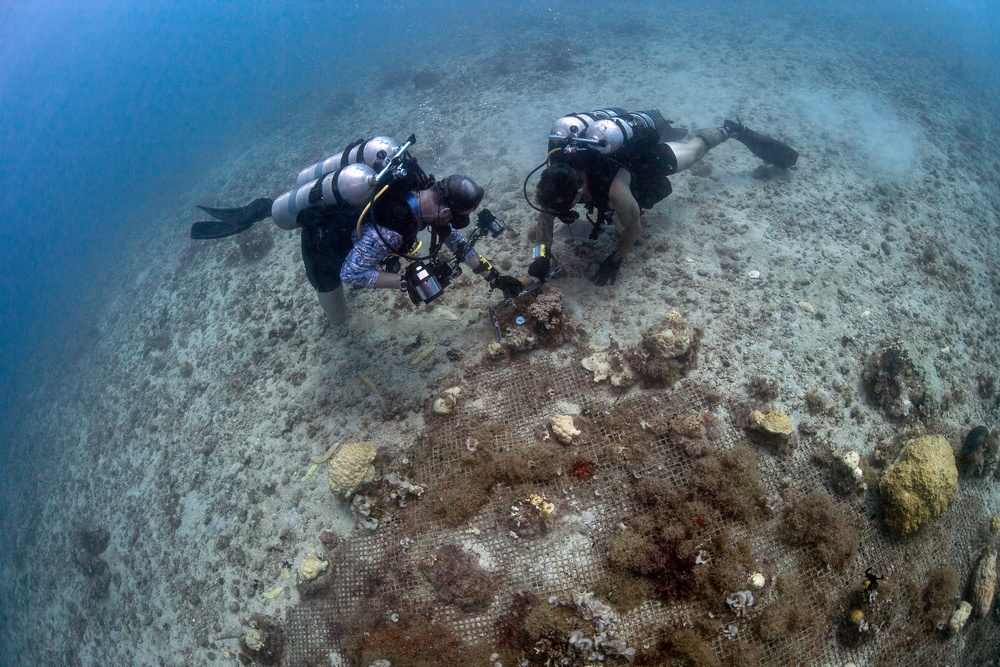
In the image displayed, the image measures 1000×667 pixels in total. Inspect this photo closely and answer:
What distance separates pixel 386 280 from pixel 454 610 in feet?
10.9

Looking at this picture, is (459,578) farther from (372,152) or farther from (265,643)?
(372,152)

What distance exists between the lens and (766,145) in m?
7.86

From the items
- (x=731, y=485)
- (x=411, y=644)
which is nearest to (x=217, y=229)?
(x=411, y=644)

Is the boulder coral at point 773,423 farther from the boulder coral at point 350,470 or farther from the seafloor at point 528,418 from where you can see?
the boulder coral at point 350,470

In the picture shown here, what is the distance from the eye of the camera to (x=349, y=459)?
15.0 feet

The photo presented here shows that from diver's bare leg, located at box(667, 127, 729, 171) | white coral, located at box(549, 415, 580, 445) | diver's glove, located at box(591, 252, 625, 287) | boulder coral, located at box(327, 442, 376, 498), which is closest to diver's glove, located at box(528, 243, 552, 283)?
diver's glove, located at box(591, 252, 625, 287)

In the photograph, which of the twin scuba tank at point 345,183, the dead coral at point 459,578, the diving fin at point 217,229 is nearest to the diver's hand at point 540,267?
the twin scuba tank at point 345,183

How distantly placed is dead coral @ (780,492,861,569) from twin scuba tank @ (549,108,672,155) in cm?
430

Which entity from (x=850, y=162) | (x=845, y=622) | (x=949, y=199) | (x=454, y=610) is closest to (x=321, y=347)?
(x=454, y=610)

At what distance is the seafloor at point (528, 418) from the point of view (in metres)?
3.84

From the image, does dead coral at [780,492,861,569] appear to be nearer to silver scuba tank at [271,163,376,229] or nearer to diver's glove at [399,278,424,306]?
diver's glove at [399,278,424,306]

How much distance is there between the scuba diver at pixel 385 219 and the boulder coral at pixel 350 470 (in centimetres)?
185

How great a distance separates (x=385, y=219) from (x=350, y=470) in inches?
108

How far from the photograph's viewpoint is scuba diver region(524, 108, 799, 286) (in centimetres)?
439
